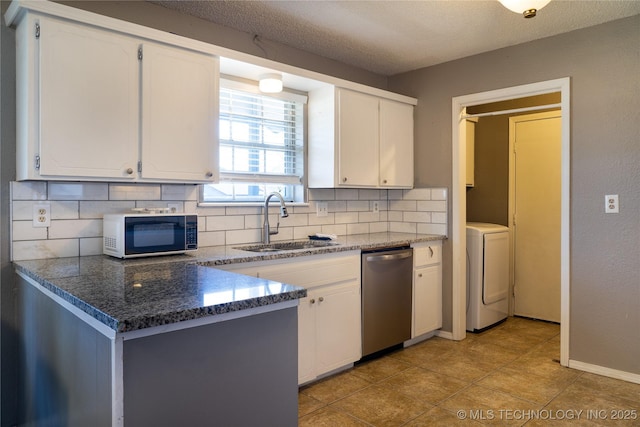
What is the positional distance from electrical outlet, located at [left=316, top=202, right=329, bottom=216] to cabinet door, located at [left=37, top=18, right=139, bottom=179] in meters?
1.65

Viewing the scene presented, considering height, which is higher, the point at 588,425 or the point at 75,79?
the point at 75,79

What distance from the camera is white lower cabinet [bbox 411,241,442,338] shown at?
139 inches

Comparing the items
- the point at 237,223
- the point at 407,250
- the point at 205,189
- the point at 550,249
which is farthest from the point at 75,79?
the point at 550,249

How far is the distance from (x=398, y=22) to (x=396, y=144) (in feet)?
3.75

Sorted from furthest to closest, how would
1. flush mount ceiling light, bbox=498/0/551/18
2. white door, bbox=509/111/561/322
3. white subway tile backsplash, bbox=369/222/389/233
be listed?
white door, bbox=509/111/561/322 < white subway tile backsplash, bbox=369/222/389/233 < flush mount ceiling light, bbox=498/0/551/18

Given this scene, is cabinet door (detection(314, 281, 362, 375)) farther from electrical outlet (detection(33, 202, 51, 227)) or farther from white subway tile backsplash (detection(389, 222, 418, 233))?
electrical outlet (detection(33, 202, 51, 227))

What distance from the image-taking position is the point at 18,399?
2197 millimetres

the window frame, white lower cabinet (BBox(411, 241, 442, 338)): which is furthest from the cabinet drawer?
the window frame

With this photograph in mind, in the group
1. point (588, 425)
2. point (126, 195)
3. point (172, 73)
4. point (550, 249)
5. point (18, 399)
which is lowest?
point (588, 425)

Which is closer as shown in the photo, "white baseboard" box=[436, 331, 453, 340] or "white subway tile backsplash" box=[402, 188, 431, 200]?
"white baseboard" box=[436, 331, 453, 340]

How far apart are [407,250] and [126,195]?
81.5 inches

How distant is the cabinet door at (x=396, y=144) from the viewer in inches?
146

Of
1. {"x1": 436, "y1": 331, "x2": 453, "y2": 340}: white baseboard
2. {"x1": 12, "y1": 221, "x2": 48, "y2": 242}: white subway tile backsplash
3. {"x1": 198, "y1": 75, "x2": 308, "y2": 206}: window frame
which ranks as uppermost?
{"x1": 198, "y1": 75, "x2": 308, "y2": 206}: window frame

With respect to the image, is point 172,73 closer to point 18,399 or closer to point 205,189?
point 205,189
